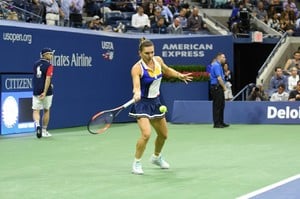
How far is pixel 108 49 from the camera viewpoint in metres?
20.8

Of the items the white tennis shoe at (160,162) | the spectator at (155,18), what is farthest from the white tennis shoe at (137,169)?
the spectator at (155,18)

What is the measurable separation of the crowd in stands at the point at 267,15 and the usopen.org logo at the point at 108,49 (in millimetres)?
6200

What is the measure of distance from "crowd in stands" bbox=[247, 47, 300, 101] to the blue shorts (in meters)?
10.9

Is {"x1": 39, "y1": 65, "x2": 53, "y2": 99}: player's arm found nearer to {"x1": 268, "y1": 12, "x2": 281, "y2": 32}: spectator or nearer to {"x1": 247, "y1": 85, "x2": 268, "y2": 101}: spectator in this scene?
{"x1": 247, "y1": 85, "x2": 268, "y2": 101}: spectator

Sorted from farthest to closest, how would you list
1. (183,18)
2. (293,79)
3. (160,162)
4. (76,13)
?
(183,18), (76,13), (293,79), (160,162)

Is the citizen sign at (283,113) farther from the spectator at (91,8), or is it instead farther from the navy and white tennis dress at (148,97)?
the navy and white tennis dress at (148,97)

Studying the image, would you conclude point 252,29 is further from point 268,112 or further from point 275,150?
point 275,150

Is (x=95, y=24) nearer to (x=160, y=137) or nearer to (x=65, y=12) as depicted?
(x=65, y=12)

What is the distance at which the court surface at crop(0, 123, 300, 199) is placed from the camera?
839 cm

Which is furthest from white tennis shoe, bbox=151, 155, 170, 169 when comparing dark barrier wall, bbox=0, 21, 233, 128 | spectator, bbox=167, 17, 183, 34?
spectator, bbox=167, 17, 183, 34

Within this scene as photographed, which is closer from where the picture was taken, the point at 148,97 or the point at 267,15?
the point at 148,97

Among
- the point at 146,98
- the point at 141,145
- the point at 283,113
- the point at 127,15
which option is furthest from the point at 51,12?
the point at 141,145

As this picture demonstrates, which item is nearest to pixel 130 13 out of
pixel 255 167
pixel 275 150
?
pixel 275 150

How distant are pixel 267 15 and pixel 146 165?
1838 centimetres
